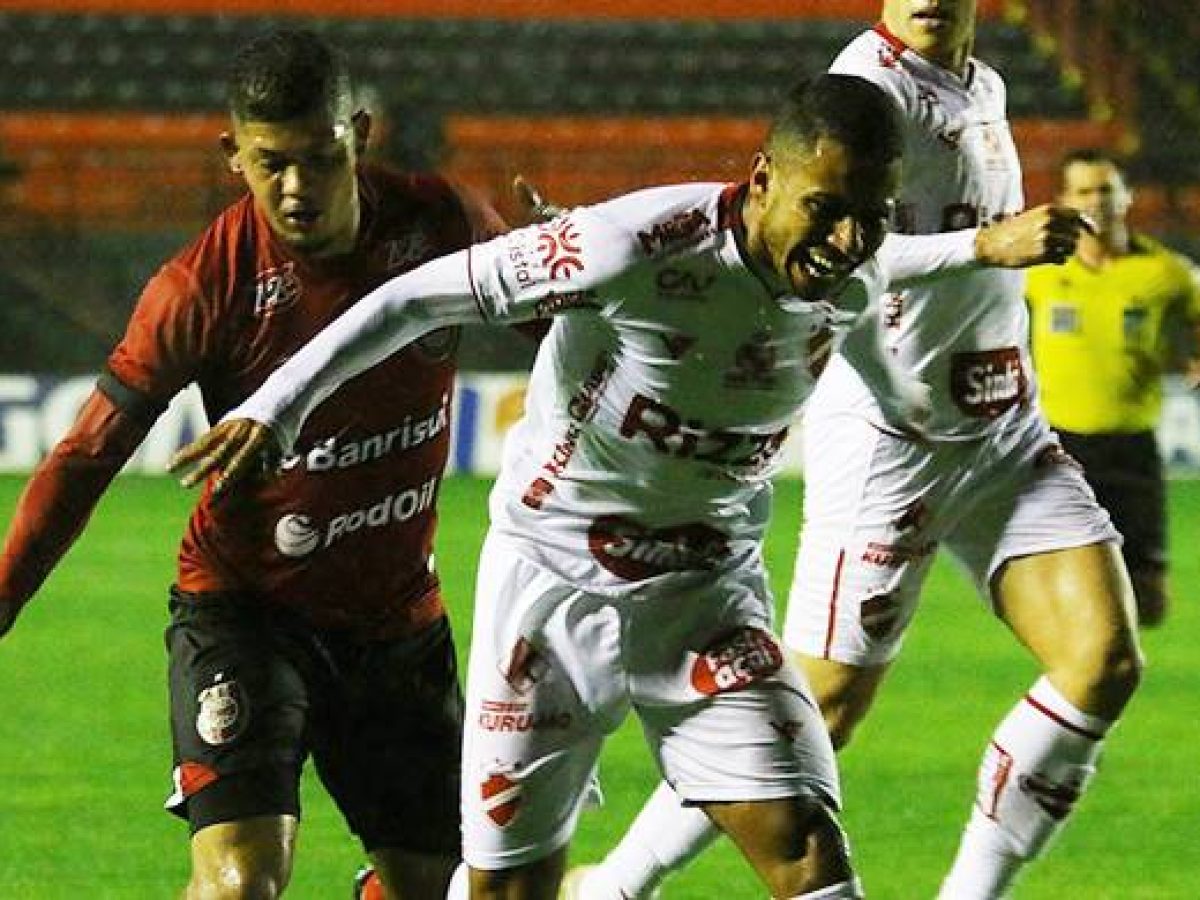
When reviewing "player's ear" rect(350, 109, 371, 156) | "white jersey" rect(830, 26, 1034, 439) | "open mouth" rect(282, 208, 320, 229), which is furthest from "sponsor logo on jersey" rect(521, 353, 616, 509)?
"white jersey" rect(830, 26, 1034, 439)

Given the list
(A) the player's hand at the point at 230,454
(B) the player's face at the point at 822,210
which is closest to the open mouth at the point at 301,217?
(A) the player's hand at the point at 230,454

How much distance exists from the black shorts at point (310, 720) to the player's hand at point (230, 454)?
2.29 ft

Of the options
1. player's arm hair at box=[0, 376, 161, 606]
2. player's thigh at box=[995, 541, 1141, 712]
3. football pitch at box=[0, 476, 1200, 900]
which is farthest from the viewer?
football pitch at box=[0, 476, 1200, 900]

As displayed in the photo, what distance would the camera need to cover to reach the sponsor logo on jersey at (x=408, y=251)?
5107mm

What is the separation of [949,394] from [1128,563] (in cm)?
474

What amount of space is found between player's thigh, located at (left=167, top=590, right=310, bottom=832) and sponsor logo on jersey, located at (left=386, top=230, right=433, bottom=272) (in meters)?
0.67

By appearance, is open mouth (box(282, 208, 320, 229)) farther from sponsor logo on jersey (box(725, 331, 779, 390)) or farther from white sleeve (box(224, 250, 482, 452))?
sponsor logo on jersey (box(725, 331, 779, 390))

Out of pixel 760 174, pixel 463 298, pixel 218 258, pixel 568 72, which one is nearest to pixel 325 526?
pixel 218 258

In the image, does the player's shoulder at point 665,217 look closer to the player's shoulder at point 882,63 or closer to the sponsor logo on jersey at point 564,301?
the sponsor logo on jersey at point 564,301

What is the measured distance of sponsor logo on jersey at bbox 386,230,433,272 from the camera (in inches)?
201

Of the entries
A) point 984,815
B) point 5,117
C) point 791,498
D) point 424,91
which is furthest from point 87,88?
point 984,815

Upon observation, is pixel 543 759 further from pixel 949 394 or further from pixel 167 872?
pixel 167 872

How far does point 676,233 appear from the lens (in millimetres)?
4449

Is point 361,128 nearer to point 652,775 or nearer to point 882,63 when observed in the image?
point 882,63
